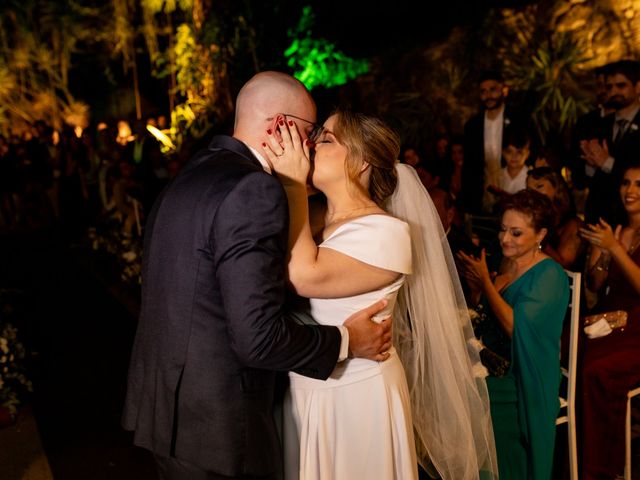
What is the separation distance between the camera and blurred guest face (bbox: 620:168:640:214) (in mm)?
3064

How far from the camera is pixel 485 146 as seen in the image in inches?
192

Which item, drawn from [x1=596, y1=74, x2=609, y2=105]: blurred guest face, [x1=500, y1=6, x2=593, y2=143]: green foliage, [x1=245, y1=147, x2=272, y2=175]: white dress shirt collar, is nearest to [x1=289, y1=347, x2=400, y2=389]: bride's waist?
[x1=245, y1=147, x2=272, y2=175]: white dress shirt collar

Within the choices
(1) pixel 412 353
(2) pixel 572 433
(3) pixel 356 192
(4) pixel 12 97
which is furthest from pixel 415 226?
(4) pixel 12 97

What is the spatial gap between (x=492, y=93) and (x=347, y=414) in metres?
3.59

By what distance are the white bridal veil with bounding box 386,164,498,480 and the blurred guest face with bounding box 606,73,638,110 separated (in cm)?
270

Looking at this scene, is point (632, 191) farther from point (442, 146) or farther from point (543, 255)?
point (442, 146)

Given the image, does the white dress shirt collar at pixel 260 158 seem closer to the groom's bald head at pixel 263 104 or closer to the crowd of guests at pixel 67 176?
the groom's bald head at pixel 263 104

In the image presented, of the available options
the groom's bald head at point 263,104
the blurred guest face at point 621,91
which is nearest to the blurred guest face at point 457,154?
the blurred guest face at point 621,91

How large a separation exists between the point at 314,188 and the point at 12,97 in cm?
1551

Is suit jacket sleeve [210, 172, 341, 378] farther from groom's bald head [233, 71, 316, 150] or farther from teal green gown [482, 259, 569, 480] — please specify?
teal green gown [482, 259, 569, 480]

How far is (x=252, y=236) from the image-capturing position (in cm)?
138

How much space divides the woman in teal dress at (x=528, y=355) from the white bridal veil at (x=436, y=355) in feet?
1.00

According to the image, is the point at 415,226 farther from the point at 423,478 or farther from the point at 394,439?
the point at 423,478

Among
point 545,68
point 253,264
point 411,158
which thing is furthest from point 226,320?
point 545,68
